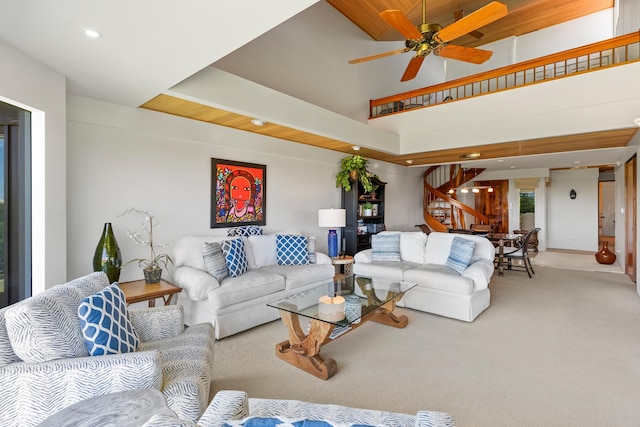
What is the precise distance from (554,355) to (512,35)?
6458 mm

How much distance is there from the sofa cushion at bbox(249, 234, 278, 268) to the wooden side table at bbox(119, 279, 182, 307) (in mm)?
1146

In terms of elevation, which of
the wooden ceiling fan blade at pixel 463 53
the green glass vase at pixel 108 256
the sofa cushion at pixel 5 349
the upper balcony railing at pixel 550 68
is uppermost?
the upper balcony railing at pixel 550 68

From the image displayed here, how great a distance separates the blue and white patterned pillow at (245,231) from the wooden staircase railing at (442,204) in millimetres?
5289

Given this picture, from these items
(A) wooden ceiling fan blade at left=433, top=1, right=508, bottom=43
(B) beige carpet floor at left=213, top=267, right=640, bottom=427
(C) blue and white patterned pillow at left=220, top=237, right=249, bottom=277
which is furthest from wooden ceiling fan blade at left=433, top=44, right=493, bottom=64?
(C) blue and white patterned pillow at left=220, top=237, right=249, bottom=277

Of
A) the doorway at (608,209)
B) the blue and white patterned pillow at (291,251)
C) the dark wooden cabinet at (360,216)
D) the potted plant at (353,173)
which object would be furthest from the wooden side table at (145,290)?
the doorway at (608,209)

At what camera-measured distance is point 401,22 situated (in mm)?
2840

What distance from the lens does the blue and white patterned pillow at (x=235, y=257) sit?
3445 millimetres

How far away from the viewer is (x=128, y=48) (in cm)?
207

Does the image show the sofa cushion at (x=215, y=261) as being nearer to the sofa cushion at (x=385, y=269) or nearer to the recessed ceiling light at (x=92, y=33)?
the sofa cushion at (x=385, y=269)

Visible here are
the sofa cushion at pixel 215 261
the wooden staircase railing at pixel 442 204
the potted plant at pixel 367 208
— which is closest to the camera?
the sofa cushion at pixel 215 261

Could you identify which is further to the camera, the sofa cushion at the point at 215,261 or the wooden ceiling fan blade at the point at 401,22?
the sofa cushion at the point at 215,261

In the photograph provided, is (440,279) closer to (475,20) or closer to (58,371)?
(475,20)

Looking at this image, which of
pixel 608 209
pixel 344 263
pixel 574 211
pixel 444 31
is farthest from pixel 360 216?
pixel 608 209

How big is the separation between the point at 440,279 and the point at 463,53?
258 centimetres
